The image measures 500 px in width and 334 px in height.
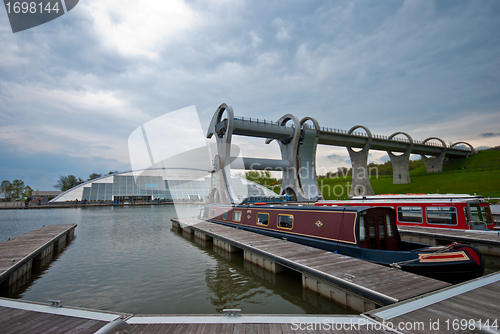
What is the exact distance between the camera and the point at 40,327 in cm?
474

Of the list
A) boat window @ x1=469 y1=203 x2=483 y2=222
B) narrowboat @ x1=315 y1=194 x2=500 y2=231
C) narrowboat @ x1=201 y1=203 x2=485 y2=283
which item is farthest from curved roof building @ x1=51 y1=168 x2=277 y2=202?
boat window @ x1=469 y1=203 x2=483 y2=222

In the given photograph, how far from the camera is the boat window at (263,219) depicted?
50.4 feet

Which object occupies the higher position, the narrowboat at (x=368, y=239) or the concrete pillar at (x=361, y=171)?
the concrete pillar at (x=361, y=171)

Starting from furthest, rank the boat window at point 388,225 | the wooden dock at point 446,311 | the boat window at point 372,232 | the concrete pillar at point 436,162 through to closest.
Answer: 1. the concrete pillar at point 436,162
2. the boat window at point 388,225
3. the boat window at point 372,232
4. the wooden dock at point 446,311

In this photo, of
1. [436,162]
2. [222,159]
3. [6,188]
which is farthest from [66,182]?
[436,162]

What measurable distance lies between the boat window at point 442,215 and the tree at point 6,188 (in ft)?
367

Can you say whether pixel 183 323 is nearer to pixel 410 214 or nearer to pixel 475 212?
pixel 410 214

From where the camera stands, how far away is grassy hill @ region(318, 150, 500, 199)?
136 ft

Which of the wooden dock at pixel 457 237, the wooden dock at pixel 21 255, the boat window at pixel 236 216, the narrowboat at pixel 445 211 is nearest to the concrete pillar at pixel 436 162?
the narrowboat at pixel 445 211

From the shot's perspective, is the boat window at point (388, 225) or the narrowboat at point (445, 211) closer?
the boat window at point (388, 225)

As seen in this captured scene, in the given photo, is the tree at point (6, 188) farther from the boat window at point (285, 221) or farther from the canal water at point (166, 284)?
the boat window at point (285, 221)

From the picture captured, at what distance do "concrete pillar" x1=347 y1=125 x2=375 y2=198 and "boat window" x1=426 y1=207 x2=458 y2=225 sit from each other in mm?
35299

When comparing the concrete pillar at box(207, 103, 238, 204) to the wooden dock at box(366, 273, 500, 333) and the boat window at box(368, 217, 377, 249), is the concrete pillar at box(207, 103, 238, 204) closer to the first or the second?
the boat window at box(368, 217, 377, 249)

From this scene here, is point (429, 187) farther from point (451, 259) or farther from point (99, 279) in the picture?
point (99, 279)
